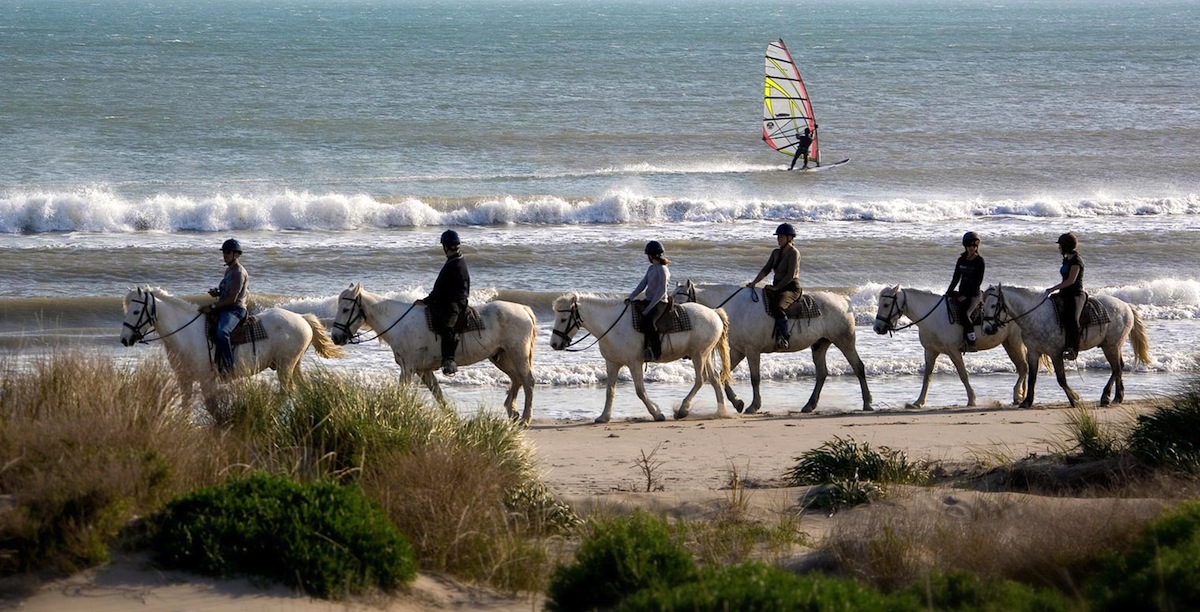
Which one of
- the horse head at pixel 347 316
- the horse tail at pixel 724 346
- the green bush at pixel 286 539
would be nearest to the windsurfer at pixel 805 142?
the horse tail at pixel 724 346

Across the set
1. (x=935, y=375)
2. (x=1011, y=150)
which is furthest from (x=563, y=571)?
(x=1011, y=150)

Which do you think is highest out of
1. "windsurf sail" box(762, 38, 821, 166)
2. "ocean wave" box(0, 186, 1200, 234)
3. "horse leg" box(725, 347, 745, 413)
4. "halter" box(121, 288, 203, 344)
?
"windsurf sail" box(762, 38, 821, 166)

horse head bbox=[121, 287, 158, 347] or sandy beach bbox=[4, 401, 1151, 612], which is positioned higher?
horse head bbox=[121, 287, 158, 347]

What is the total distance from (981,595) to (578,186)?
31554mm

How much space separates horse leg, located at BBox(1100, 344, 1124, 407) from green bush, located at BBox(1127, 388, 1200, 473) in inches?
205

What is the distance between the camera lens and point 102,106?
53.9m

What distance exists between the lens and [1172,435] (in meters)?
11.8

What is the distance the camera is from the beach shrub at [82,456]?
8.32 metres

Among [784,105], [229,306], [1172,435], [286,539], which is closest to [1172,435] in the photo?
[1172,435]

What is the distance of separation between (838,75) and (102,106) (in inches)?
1510

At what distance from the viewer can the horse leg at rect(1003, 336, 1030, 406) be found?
18031 millimetres

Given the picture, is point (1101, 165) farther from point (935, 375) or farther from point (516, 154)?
point (935, 375)

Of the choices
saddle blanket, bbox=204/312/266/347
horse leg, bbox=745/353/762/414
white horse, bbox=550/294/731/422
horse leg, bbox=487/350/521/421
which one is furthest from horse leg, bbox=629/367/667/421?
saddle blanket, bbox=204/312/266/347

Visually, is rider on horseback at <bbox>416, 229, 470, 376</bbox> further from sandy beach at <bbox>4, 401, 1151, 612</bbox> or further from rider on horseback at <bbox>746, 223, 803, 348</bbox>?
rider on horseback at <bbox>746, 223, 803, 348</bbox>
